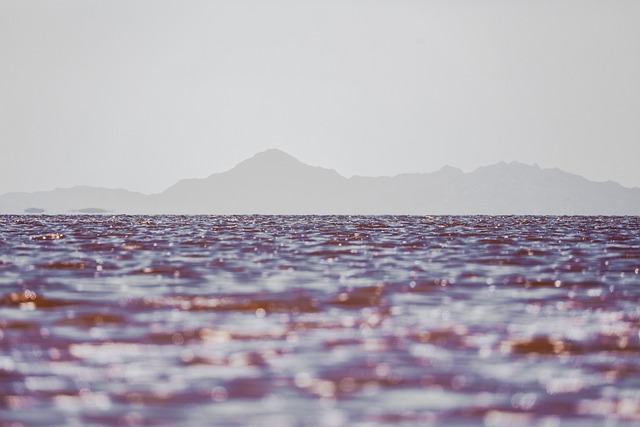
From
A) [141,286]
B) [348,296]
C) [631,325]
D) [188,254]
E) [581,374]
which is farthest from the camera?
[188,254]

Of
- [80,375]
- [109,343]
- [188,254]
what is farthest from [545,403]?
[188,254]

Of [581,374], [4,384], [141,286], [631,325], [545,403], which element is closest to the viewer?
[545,403]

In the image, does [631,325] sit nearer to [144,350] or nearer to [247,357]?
[247,357]

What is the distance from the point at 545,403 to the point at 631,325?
23.5ft

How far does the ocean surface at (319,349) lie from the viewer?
426 inches

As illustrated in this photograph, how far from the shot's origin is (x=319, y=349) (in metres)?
14.5

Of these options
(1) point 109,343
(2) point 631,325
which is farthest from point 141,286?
(2) point 631,325

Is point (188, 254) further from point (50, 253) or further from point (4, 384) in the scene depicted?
point (4, 384)

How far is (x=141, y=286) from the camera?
24.7 meters

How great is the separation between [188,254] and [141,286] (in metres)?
15.2

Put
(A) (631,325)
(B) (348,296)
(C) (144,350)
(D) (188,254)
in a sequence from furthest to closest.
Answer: (D) (188,254)
(B) (348,296)
(A) (631,325)
(C) (144,350)

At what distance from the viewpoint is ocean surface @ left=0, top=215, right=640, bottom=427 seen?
35.5ft

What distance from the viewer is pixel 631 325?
17.6 meters

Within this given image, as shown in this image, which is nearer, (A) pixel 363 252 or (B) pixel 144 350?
(B) pixel 144 350
